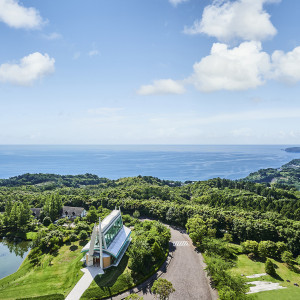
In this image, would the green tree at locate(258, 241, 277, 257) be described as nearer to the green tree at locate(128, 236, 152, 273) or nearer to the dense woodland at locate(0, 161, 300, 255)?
the dense woodland at locate(0, 161, 300, 255)

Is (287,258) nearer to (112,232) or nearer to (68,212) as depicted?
(112,232)

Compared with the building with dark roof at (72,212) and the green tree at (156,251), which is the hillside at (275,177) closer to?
the building with dark roof at (72,212)

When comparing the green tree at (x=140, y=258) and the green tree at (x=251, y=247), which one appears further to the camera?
the green tree at (x=251, y=247)

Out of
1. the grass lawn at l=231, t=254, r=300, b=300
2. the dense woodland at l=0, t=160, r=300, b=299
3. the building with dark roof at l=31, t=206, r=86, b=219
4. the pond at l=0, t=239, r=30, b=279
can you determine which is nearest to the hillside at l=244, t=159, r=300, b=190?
the dense woodland at l=0, t=160, r=300, b=299

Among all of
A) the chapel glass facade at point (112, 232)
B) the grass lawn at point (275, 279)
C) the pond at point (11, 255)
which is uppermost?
the chapel glass facade at point (112, 232)

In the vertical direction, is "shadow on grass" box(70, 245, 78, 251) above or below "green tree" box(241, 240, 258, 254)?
below

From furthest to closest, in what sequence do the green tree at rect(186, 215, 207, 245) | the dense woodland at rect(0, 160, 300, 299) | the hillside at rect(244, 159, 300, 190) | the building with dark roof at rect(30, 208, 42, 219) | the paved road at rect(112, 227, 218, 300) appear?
the hillside at rect(244, 159, 300, 190) < the building with dark roof at rect(30, 208, 42, 219) < the green tree at rect(186, 215, 207, 245) < the dense woodland at rect(0, 160, 300, 299) < the paved road at rect(112, 227, 218, 300)

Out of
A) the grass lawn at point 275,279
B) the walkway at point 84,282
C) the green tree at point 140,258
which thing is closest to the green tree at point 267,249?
the grass lawn at point 275,279
